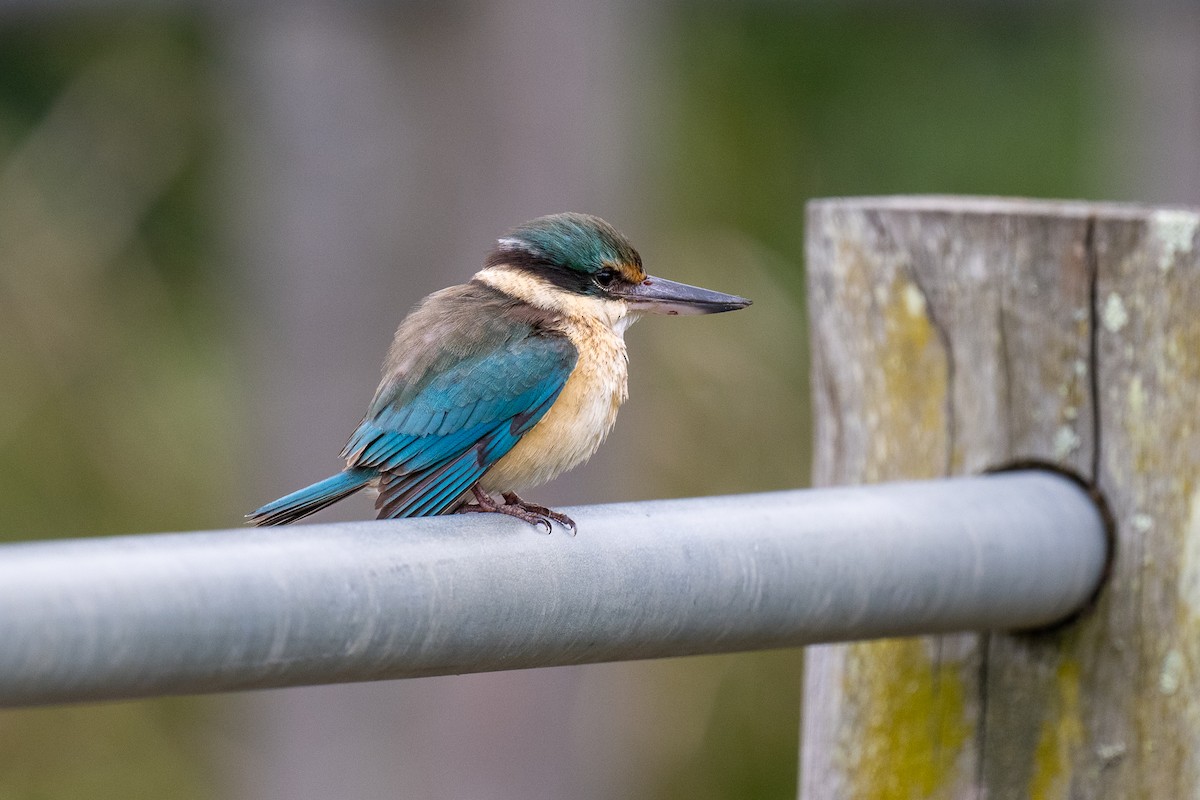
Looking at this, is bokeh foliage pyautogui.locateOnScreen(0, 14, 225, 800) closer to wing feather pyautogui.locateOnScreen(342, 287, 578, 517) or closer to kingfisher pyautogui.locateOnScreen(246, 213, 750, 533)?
kingfisher pyautogui.locateOnScreen(246, 213, 750, 533)

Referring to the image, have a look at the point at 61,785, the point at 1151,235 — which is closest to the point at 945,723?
the point at 1151,235

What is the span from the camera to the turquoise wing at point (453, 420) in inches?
92.4

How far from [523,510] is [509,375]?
30 centimetres

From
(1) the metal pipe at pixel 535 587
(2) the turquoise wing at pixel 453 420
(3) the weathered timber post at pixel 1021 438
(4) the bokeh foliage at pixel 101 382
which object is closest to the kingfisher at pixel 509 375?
(2) the turquoise wing at pixel 453 420

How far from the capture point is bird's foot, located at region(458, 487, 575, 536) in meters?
1.66

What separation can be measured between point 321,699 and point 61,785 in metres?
1.47

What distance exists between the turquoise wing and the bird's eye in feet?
0.82

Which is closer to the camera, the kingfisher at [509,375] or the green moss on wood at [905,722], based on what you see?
the green moss on wood at [905,722]

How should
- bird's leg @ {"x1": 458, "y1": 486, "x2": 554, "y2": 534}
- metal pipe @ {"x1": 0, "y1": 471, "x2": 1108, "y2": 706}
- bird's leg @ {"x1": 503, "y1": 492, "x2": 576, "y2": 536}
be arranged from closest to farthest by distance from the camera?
metal pipe @ {"x1": 0, "y1": 471, "x2": 1108, "y2": 706}
bird's leg @ {"x1": 503, "y1": 492, "x2": 576, "y2": 536}
bird's leg @ {"x1": 458, "y1": 486, "x2": 554, "y2": 534}

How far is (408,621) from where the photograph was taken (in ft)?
4.63

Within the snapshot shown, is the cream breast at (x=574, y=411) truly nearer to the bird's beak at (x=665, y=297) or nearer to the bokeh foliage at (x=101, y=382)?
the bird's beak at (x=665, y=297)

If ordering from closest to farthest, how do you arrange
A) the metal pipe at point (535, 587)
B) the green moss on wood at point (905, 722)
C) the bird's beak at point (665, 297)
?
1. the metal pipe at point (535, 587)
2. the green moss on wood at point (905, 722)
3. the bird's beak at point (665, 297)

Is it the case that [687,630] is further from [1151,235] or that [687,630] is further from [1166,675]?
[1151,235]

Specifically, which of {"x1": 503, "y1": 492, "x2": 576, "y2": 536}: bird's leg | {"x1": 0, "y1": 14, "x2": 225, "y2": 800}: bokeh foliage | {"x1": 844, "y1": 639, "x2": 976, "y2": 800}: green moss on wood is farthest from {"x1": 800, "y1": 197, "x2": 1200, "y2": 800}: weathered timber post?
{"x1": 0, "y1": 14, "x2": 225, "y2": 800}: bokeh foliage
